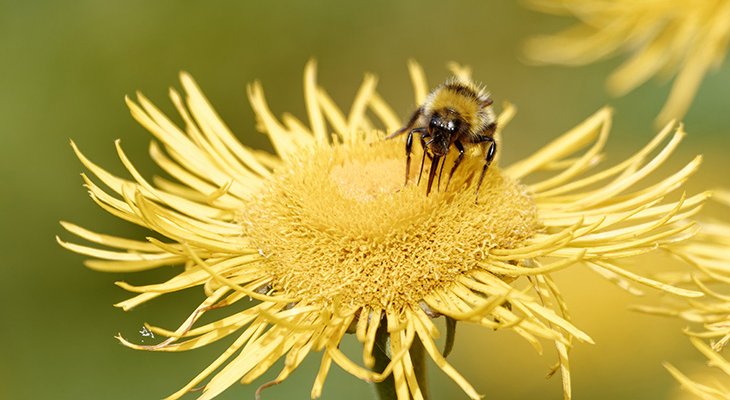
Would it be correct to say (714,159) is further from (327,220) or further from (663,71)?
(327,220)

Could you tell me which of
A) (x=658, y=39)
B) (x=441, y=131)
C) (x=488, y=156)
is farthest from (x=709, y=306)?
(x=658, y=39)

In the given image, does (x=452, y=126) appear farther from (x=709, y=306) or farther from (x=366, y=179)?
(x=709, y=306)

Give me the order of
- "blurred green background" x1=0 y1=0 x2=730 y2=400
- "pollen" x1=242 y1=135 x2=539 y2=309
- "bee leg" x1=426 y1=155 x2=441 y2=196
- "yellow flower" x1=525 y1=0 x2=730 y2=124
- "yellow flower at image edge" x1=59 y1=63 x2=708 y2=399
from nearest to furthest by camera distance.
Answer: "yellow flower at image edge" x1=59 y1=63 x2=708 y2=399 < "pollen" x1=242 y1=135 x2=539 y2=309 < "bee leg" x1=426 y1=155 x2=441 y2=196 < "yellow flower" x1=525 y1=0 x2=730 y2=124 < "blurred green background" x1=0 y1=0 x2=730 y2=400

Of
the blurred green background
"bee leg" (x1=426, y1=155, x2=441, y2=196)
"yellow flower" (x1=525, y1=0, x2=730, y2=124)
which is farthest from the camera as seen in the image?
the blurred green background

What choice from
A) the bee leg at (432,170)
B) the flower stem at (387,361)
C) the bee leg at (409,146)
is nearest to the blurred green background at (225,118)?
the bee leg at (409,146)

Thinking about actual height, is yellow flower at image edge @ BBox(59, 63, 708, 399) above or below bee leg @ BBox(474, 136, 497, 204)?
below

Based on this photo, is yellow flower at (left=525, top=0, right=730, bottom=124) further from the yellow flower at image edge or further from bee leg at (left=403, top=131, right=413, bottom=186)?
bee leg at (left=403, top=131, right=413, bottom=186)

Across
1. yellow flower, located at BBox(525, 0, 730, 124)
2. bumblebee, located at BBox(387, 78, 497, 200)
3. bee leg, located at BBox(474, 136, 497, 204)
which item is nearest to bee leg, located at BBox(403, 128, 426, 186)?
bumblebee, located at BBox(387, 78, 497, 200)
